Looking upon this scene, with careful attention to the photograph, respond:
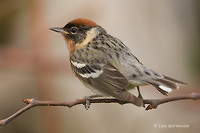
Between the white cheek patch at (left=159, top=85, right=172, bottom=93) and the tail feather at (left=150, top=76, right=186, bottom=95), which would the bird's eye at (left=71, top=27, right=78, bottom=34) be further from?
the white cheek patch at (left=159, top=85, right=172, bottom=93)

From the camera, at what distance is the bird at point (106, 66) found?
5039 mm

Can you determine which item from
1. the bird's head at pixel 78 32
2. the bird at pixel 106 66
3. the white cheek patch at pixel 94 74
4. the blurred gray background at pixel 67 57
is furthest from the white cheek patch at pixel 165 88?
the bird's head at pixel 78 32

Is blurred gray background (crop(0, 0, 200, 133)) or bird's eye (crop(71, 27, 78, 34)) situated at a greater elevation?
bird's eye (crop(71, 27, 78, 34))

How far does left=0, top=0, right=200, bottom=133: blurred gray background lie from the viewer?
24.5 feet

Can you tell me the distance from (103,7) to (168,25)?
5.62ft

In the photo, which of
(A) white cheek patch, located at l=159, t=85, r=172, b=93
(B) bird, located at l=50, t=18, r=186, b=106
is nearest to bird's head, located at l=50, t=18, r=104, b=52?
(B) bird, located at l=50, t=18, r=186, b=106

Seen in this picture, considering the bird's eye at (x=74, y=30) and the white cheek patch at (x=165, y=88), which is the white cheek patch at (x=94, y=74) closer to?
the bird's eye at (x=74, y=30)

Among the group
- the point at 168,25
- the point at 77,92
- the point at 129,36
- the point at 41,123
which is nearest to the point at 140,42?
the point at 129,36

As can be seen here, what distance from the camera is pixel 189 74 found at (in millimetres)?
8773

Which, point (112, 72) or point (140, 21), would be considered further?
point (140, 21)

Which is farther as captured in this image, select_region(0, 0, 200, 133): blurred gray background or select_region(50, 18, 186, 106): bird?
select_region(0, 0, 200, 133): blurred gray background

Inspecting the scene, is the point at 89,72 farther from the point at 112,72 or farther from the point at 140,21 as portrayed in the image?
the point at 140,21

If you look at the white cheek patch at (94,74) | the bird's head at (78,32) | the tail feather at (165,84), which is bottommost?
the tail feather at (165,84)

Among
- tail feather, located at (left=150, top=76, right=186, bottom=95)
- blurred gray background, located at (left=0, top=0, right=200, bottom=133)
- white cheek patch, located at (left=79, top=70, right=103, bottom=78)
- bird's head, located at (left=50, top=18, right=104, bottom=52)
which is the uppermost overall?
bird's head, located at (left=50, top=18, right=104, bottom=52)
